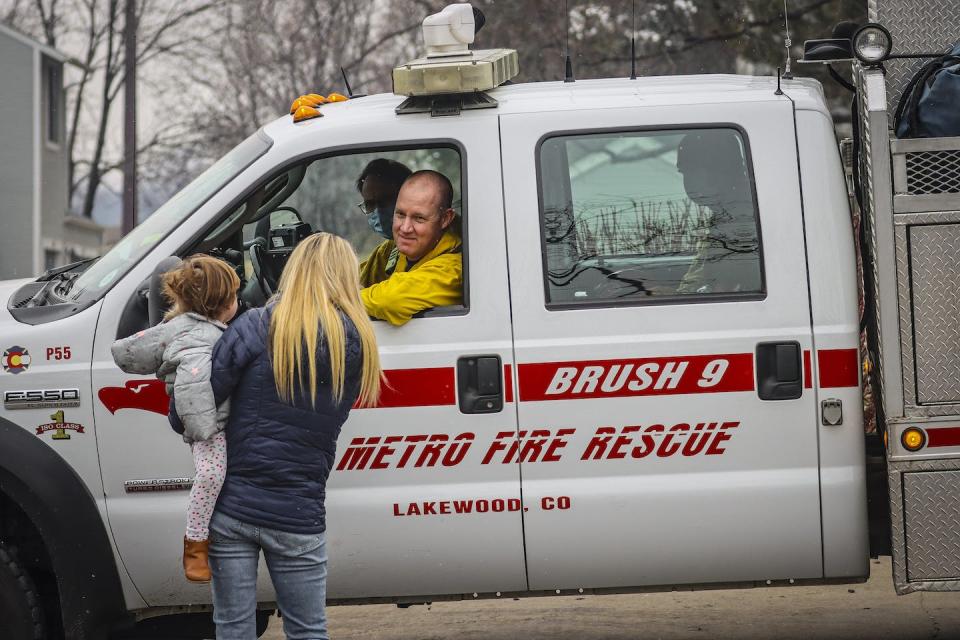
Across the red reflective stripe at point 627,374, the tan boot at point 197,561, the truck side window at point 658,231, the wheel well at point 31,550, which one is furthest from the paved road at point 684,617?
the tan boot at point 197,561

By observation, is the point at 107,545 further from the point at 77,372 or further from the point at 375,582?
the point at 375,582

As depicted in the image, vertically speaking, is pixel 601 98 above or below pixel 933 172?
above

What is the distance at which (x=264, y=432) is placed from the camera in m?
3.50

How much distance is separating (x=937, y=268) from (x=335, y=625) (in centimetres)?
317

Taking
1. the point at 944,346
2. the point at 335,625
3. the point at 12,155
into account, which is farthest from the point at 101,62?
the point at 944,346

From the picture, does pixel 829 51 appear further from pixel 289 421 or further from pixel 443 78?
pixel 289 421

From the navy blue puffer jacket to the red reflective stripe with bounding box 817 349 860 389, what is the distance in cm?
156

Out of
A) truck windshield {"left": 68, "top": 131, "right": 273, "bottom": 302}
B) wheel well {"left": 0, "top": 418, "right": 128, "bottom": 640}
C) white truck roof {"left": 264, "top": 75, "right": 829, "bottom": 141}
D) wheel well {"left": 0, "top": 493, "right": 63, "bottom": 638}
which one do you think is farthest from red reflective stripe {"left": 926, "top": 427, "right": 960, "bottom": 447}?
wheel well {"left": 0, "top": 493, "right": 63, "bottom": 638}

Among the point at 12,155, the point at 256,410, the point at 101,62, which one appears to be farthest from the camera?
the point at 101,62

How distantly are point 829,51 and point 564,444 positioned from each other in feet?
5.48

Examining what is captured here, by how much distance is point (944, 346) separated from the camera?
13.2 feet

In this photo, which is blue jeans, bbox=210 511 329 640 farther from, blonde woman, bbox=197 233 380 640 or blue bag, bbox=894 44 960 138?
blue bag, bbox=894 44 960 138

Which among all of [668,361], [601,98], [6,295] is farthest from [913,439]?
[6,295]

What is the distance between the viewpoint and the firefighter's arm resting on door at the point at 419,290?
4.06 metres
